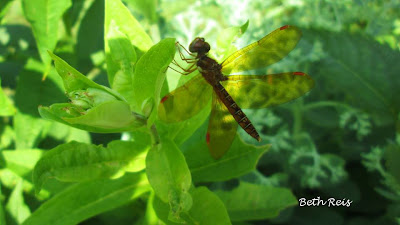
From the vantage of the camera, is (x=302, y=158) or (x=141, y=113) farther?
(x=302, y=158)

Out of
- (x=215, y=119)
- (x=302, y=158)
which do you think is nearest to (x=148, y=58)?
(x=215, y=119)

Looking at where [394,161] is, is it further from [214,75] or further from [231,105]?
[214,75]

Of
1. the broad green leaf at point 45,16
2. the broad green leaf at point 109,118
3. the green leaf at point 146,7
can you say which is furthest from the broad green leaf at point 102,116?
the green leaf at point 146,7

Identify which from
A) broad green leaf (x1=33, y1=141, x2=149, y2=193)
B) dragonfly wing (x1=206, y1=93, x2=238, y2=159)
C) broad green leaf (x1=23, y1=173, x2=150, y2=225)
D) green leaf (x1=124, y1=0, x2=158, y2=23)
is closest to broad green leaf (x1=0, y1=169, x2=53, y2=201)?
broad green leaf (x1=23, y1=173, x2=150, y2=225)

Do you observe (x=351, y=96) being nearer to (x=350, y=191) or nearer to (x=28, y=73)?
(x=350, y=191)

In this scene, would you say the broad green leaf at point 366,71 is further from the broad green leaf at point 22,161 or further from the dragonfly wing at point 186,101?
the broad green leaf at point 22,161
